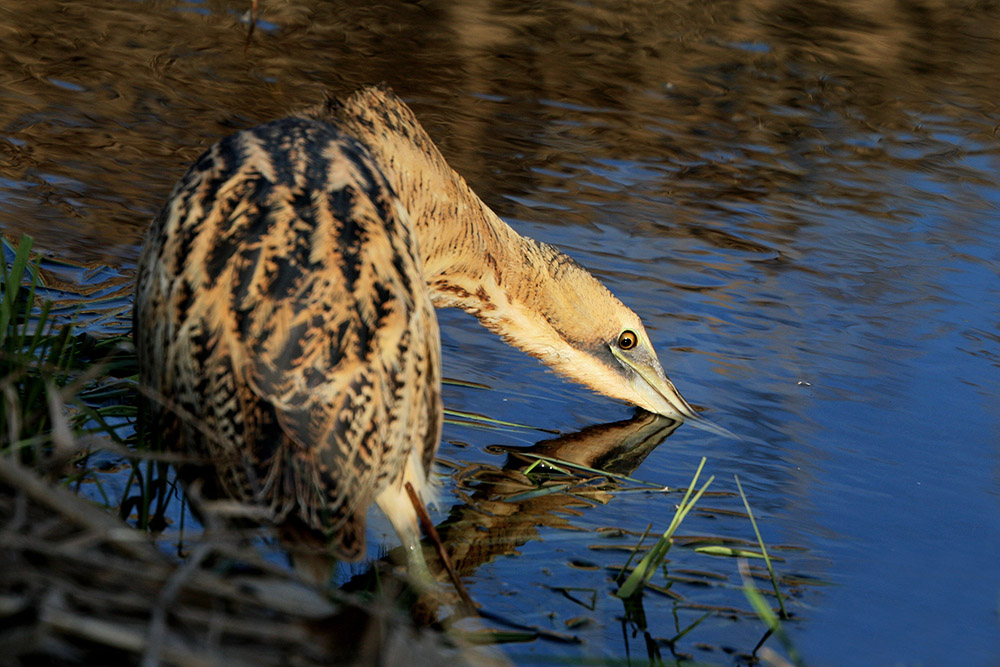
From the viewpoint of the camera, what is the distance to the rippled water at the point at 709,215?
3.61 metres

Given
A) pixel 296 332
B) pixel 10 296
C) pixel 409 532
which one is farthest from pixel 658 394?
pixel 10 296

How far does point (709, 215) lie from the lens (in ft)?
21.2

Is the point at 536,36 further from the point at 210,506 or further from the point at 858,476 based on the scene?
the point at 210,506

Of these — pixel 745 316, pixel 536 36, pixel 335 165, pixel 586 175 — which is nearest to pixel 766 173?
pixel 586 175

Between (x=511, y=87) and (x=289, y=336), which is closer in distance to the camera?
(x=289, y=336)

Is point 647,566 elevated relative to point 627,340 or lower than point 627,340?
elevated

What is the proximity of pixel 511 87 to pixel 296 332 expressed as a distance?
5.58 metres

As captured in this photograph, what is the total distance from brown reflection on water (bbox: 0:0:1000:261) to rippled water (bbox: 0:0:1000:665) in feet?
0.08

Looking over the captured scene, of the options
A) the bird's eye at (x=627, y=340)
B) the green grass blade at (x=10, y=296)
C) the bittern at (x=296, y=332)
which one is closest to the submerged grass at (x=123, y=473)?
the green grass blade at (x=10, y=296)

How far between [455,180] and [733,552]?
1917mm

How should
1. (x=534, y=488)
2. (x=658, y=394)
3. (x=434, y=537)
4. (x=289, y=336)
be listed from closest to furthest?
(x=289, y=336)
(x=434, y=537)
(x=534, y=488)
(x=658, y=394)

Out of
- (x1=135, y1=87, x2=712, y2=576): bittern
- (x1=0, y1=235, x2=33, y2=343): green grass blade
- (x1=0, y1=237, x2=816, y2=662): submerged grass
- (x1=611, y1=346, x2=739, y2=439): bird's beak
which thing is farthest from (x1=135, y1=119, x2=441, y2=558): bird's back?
(x1=611, y1=346, x2=739, y2=439): bird's beak

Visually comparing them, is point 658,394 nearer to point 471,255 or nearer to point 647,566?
point 471,255

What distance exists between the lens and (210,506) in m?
1.91
